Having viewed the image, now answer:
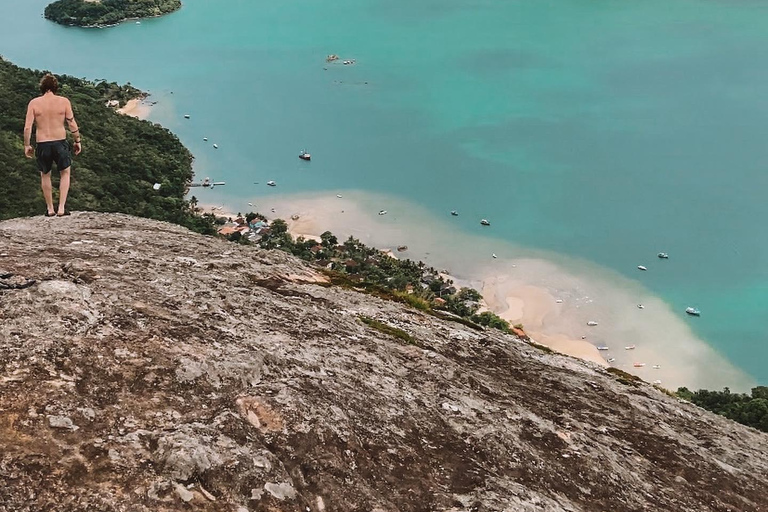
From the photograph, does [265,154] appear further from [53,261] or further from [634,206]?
[53,261]

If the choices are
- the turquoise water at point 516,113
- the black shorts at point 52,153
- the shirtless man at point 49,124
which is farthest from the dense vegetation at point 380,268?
the shirtless man at point 49,124

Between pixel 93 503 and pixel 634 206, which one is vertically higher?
pixel 93 503

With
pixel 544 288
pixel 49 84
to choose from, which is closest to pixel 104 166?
pixel 544 288

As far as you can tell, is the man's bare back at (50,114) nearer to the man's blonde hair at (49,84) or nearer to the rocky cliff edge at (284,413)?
the man's blonde hair at (49,84)

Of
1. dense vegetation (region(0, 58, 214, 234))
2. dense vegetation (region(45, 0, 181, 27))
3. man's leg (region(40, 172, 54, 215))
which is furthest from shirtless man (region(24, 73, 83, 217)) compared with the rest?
dense vegetation (region(45, 0, 181, 27))

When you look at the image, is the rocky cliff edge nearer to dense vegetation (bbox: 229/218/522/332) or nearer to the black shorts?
the black shorts

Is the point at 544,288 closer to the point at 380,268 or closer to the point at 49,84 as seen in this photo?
the point at 380,268

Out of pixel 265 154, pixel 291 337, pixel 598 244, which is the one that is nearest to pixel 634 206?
pixel 598 244
